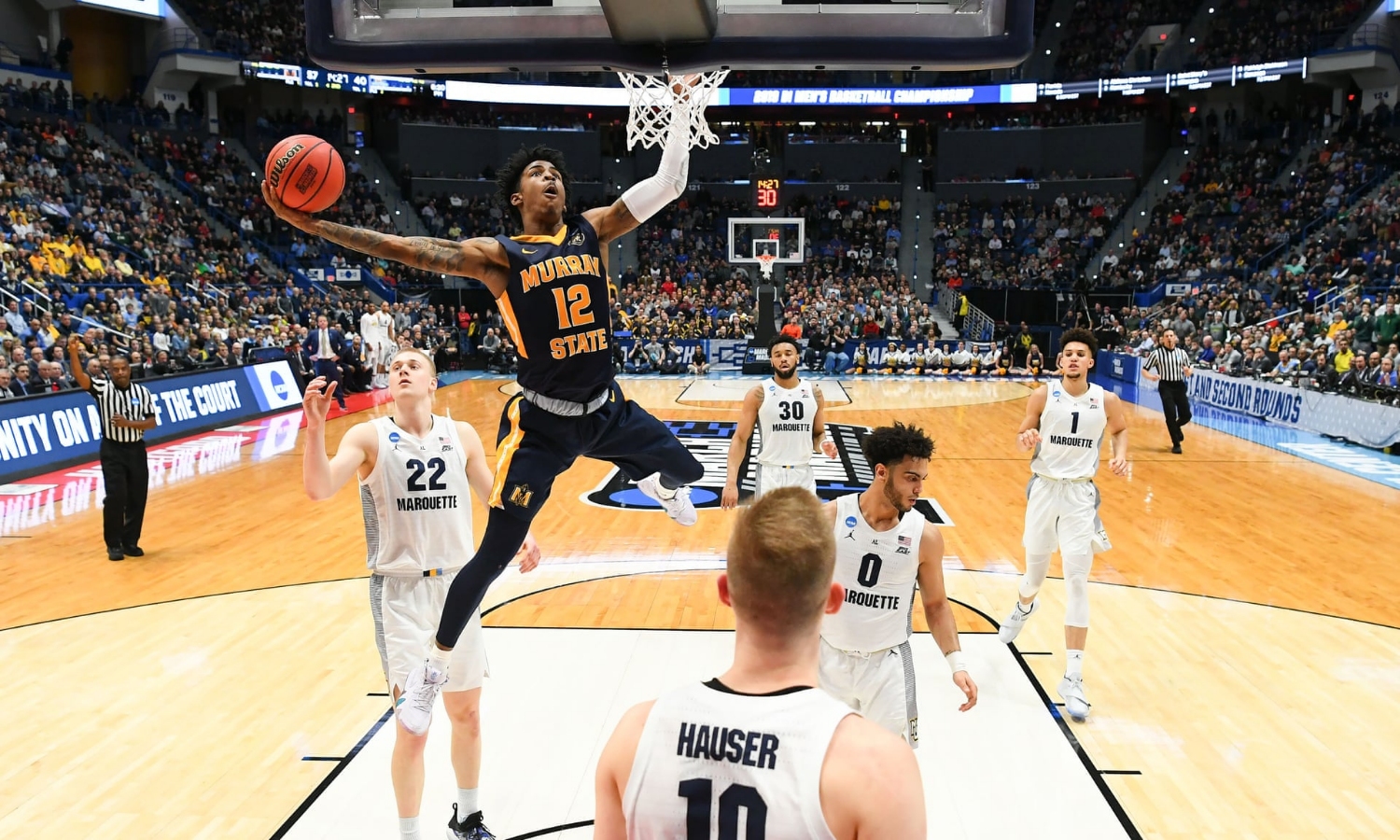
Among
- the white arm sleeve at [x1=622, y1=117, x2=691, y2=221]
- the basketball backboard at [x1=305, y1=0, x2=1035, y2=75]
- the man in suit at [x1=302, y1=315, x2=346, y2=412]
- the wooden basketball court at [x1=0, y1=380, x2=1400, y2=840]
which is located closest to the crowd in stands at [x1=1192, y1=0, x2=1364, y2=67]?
the wooden basketball court at [x1=0, y1=380, x2=1400, y2=840]

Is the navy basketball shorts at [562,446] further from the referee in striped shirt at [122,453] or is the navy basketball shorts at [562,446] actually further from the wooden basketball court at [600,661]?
the referee in striped shirt at [122,453]

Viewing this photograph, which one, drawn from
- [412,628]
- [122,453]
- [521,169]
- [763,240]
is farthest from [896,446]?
[763,240]

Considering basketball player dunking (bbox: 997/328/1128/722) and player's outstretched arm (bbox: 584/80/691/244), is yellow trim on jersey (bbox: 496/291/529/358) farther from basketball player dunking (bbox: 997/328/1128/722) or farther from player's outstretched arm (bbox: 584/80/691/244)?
basketball player dunking (bbox: 997/328/1128/722)

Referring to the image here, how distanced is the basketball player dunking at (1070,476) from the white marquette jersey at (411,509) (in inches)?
141

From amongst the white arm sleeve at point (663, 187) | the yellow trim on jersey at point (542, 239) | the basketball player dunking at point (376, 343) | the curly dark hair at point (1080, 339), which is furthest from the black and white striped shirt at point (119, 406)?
the basketball player dunking at point (376, 343)

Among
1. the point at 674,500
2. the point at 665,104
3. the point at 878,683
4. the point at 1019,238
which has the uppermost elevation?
the point at 1019,238

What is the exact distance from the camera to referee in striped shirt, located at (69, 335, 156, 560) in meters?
9.05

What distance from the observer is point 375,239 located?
12.8 ft

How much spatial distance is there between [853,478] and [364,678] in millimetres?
7340

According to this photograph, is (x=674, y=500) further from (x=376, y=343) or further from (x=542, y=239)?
(x=376, y=343)

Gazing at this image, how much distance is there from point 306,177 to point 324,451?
1132 mm

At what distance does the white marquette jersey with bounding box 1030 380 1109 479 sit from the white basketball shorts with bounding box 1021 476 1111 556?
0.09m

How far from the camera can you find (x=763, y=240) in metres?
27.8

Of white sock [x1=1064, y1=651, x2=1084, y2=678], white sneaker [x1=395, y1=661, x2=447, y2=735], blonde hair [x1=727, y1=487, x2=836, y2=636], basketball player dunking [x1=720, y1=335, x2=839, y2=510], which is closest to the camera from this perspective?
blonde hair [x1=727, y1=487, x2=836, y2=636]
